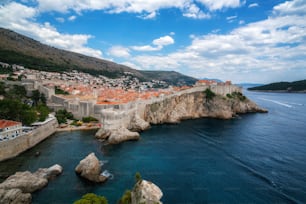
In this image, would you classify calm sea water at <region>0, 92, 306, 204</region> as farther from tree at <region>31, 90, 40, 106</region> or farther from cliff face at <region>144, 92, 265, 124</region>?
tree at <region>31, 90, 40, 106</region>

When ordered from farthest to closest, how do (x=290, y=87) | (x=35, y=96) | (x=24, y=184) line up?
(x=290, y=87) < (x=35, y=96) < (x=24, y=184)

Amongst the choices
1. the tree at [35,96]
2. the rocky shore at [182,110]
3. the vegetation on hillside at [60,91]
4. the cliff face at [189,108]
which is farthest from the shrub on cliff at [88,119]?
the vegetation on hillside at [60,91]

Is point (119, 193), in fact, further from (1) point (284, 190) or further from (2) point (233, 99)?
(2) point (233, 99)

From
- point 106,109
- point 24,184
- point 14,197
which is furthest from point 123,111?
point 14,197

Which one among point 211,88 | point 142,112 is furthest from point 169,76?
point 142,112

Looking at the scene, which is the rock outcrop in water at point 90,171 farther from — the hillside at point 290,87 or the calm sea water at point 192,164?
the hillside at point 290,87

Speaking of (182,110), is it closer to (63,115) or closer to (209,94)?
(209,94)
